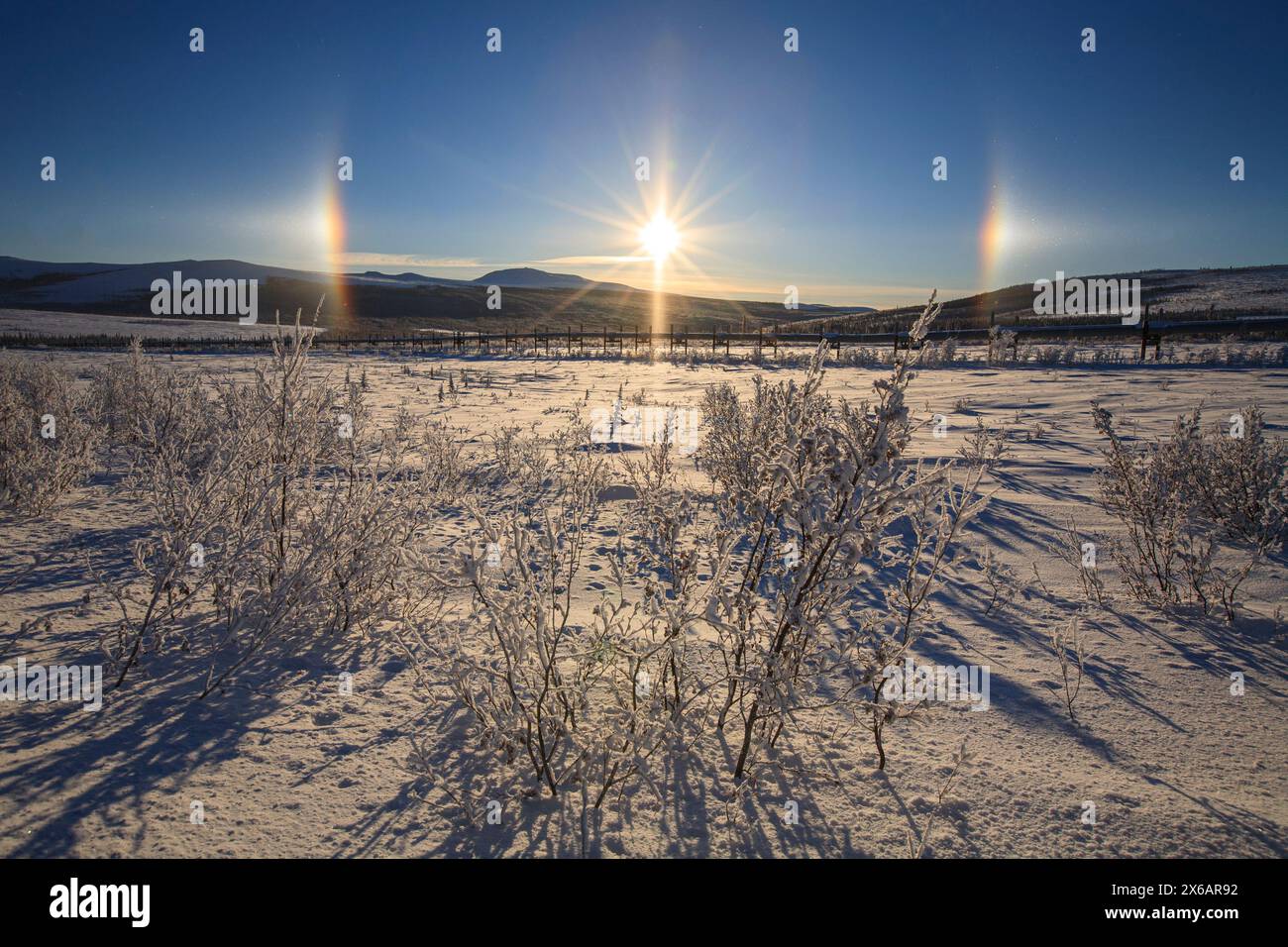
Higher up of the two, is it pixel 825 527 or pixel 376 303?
pixel 376 303

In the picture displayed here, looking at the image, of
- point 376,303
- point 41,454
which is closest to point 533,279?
point 376,303

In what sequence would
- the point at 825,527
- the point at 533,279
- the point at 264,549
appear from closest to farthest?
the point at 825,527 < the point at 264,549 < the point at 533,279

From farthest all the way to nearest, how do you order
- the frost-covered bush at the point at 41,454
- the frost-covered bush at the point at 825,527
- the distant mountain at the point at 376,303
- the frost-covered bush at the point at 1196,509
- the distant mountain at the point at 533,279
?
the distant mountain at the point at 533,279
the distant mountain at the point at 376,303
the frost-covered bush at the point at 41,454
the frost-covered bush at the point at 1196,509
the frost-covered bush at the point at 825,527

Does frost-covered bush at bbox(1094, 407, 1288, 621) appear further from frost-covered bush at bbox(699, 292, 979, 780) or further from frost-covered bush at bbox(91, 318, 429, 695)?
frost-covered bush at bbox(91, 318, 429, 695)

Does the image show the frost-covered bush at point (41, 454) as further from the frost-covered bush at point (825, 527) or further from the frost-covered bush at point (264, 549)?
the frost-covered bush at point (825, 527)

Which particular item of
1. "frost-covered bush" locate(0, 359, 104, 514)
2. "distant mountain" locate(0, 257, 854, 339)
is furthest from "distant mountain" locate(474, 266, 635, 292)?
"frost-covered bush" locate(0, 359, 104, 514)

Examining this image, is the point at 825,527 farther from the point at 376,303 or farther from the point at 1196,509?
the point at 376,303

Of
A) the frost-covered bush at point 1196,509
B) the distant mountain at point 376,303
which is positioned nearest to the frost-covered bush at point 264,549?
the frost-covered bush at point 1196,509

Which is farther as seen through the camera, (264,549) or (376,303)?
(376,303)

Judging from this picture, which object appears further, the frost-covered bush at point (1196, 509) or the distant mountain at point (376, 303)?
the distant mountain at point (376, 303)
